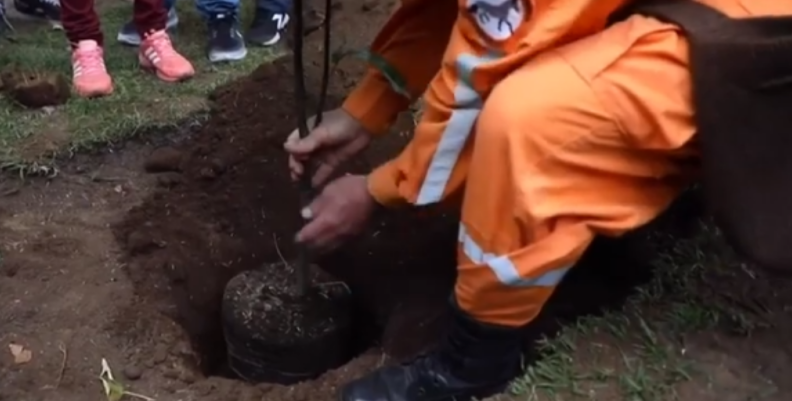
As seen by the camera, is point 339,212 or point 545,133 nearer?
point 545,133

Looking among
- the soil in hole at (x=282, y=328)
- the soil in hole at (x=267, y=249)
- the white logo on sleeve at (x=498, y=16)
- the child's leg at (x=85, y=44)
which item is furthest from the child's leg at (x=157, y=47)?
the white logo on sleeve at (x=498, y=16)

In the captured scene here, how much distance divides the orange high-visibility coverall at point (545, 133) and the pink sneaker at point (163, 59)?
3.93 ft

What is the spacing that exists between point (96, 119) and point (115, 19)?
0.69 m

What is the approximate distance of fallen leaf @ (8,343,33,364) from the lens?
6.23ft

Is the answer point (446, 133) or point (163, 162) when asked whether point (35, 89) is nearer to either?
point (163, 162)

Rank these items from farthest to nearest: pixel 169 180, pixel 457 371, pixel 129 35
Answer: pixel 129 35 → pixel 169 180 → pixel 457 371

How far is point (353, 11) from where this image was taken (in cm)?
304

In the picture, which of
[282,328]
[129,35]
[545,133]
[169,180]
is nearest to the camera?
[545,133]

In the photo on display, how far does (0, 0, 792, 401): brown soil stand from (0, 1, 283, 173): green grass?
4 cm

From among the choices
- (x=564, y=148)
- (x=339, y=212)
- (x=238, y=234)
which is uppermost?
(x=564, y=148)

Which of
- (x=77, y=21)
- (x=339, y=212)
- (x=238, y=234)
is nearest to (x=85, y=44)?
(x=77, y=21)

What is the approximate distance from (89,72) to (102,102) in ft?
0.36

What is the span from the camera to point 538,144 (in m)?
1.54

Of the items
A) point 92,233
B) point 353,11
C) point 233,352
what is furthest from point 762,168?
point 353,11
